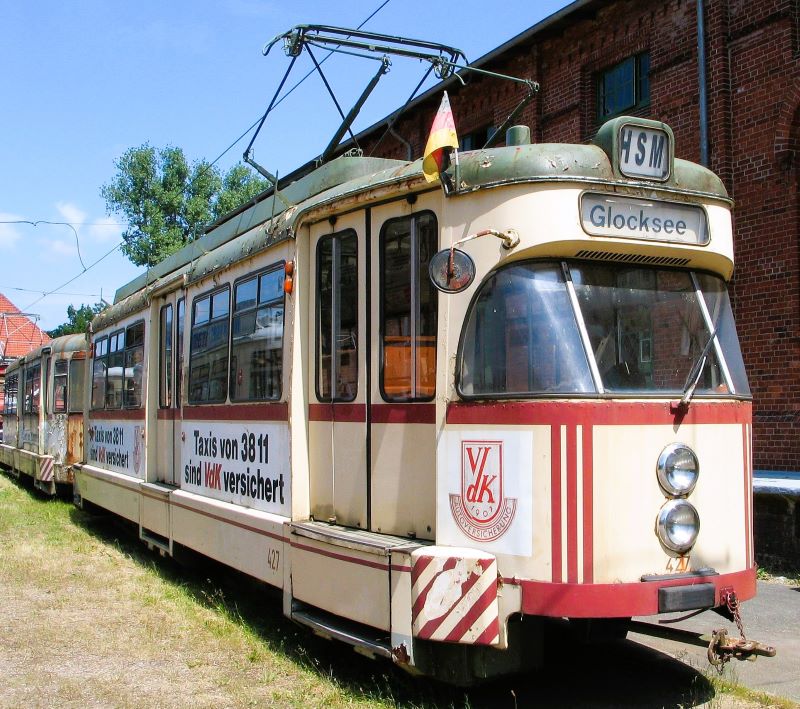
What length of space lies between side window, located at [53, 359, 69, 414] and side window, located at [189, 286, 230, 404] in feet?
27.9

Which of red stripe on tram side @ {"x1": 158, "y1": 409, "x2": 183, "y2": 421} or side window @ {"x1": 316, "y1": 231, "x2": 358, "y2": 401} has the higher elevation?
side window @ {"x1": 316, "y1": 231, "x2": 358, "y2": 401}

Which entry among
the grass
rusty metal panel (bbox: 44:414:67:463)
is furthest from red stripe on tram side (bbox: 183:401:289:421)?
rusty metal panel (bbox: 44:414:67:463)

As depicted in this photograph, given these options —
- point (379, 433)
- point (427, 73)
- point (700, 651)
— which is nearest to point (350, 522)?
point (379, 433)

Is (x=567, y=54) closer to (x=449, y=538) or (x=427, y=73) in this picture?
(x=427, y=73)

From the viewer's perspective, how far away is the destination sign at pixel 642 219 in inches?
188

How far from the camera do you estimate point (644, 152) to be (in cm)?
497

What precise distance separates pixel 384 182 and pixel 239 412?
249 centimetres

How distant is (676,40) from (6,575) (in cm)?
1003

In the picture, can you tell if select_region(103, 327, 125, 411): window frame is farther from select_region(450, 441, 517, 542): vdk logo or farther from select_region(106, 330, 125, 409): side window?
select_region(450, 441, 517, 542): vdk logo

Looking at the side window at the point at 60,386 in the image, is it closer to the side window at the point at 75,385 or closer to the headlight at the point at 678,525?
the side window at the point at 75,385

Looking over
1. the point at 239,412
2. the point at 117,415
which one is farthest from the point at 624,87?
the point at 239,412

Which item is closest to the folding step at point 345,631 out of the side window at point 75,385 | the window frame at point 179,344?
the window frame at point 179,344

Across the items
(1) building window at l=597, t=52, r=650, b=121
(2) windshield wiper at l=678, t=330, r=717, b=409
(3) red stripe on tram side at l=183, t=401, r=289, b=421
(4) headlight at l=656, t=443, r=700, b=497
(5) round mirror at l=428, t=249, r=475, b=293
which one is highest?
(1) building window at l=597, t=52, r=650, b=121

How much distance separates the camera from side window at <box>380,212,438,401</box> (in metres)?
5.14
